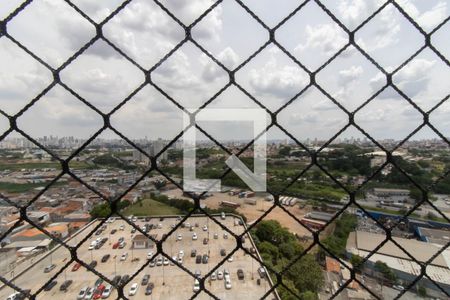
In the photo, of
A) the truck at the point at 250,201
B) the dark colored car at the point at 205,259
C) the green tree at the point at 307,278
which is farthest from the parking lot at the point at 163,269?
the truck at the point at 250,201

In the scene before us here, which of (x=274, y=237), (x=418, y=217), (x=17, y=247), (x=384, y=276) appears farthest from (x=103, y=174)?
(x=418, y=217)

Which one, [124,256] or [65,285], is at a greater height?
[124,256]

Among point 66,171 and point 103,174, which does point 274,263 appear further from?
point 66,171

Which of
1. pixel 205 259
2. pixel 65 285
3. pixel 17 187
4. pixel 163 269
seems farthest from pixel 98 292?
pixel 17 187

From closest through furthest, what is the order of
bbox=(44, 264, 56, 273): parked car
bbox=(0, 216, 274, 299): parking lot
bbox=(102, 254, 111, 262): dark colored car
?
bbox=(44, 264, 56, 273): parked car, bbox=(0, 216, 274, 299): parking lot, bbox=(102, 254, 111, 262): dark colored car

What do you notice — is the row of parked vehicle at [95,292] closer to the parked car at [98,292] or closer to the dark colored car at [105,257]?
the parked car at [98,292]

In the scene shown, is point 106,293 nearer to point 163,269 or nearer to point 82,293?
point 82,293

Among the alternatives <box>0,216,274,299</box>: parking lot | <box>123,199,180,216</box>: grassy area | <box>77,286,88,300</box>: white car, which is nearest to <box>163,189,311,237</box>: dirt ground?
<box>123,199,180,216</box>: grassy area

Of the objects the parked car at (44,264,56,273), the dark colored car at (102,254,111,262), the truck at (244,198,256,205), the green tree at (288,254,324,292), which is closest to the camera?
the parked car at (44,264,56,273)

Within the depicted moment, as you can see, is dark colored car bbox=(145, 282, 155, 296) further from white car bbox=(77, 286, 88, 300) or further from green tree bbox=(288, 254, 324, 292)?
green tree bbox=(288, 254, 324, 292)
